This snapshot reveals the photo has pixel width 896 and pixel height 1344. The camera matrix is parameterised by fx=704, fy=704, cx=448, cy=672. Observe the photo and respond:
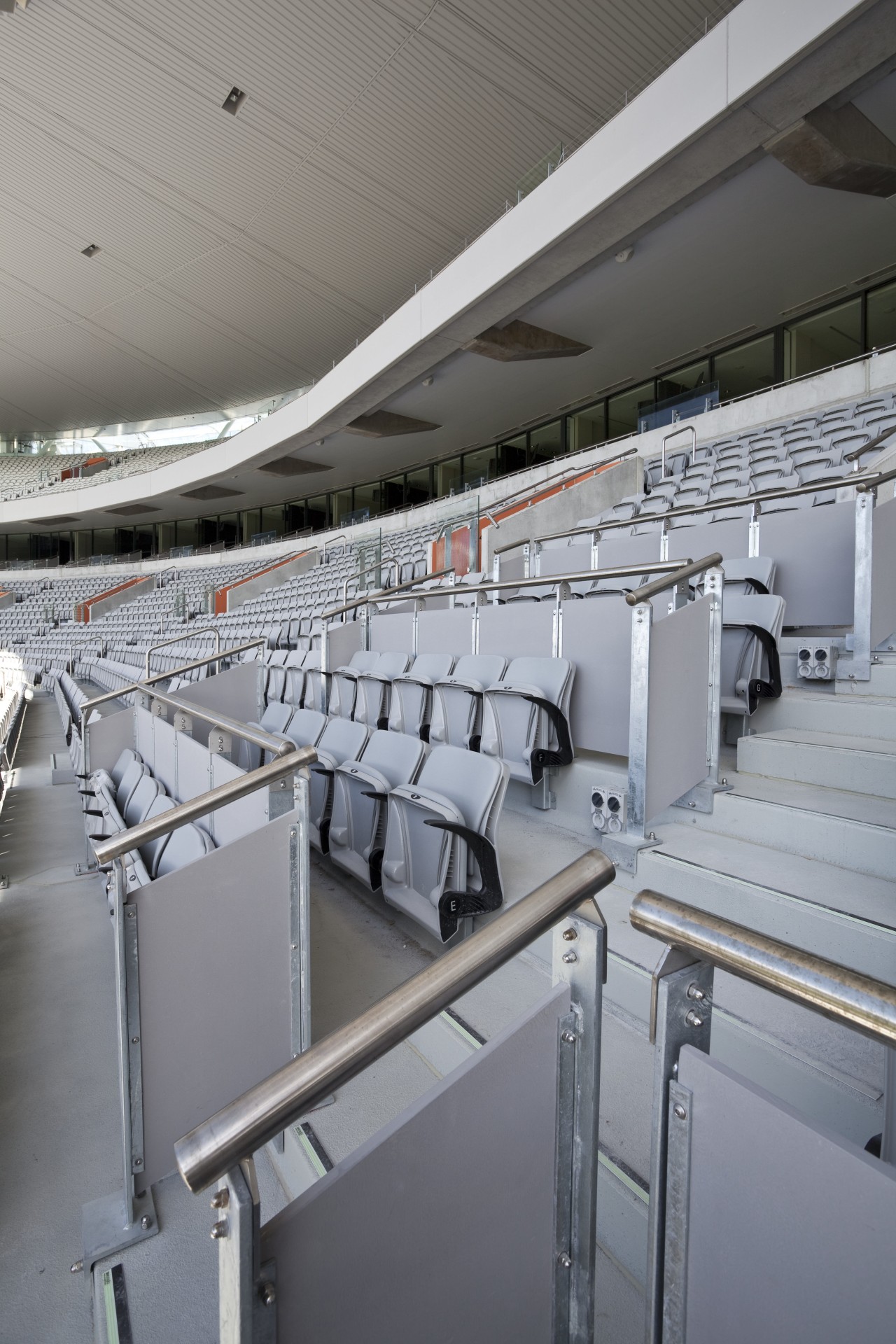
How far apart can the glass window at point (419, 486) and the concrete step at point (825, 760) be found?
18.5 meters

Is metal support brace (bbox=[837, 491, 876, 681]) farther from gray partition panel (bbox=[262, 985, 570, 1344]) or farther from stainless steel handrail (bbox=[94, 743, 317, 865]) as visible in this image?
gray partition panel (bbox=[262, 985, 570, 1344])

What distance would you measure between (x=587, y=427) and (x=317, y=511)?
11.3m

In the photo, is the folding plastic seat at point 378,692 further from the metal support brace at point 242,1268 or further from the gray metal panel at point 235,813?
the metal support brace at point 242,1268

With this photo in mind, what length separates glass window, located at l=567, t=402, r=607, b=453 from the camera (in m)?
15.7

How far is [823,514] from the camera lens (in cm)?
366

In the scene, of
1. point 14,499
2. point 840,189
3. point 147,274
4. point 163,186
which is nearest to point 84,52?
point 163,186

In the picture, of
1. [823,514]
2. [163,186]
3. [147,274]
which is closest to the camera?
[823,514]

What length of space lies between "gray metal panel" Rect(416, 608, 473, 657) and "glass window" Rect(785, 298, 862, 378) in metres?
10.0

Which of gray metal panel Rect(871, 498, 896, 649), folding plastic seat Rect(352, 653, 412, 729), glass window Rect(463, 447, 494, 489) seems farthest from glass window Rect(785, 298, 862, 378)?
folding plastic seat Rect(352, 653, 412, 729)

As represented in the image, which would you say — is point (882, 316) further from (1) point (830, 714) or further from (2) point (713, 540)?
(1) point (830, 714)

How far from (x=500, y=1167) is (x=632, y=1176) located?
0.60 m

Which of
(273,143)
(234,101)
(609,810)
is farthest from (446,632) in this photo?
(273,143)

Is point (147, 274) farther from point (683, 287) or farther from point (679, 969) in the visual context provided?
point (679, 969)

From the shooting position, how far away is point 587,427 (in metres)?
16.1
